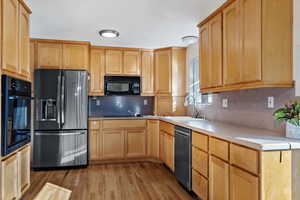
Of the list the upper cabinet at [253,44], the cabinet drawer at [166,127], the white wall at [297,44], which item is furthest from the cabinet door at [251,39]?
the cabinet drawer at [166,127]

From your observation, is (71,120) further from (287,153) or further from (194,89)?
(287,153)

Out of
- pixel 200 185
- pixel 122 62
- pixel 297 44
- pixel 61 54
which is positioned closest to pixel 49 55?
pixel 61 54

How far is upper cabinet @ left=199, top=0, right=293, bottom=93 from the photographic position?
189 cm

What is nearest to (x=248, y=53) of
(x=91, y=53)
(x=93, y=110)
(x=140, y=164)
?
(x=140, y=164)

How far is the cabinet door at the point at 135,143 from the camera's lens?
4234mm

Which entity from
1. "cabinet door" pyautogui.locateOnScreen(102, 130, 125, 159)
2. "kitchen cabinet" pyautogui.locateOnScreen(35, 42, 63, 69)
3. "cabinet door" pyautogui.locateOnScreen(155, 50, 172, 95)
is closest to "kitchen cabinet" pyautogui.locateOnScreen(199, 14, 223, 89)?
"cabinet door" pyautogui.locateOnScreen(155, 50, 172, 95)

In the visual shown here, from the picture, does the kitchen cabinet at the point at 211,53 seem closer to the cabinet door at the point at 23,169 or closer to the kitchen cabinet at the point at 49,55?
the cabinet door at the point at 23,169

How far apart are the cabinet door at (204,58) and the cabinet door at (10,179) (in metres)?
2.42

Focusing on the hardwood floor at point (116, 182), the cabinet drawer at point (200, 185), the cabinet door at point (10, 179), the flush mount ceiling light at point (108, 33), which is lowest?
the hardwood floor at point (116, 182)

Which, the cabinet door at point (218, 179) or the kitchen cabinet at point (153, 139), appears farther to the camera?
the kitchen cabinet at point (153, 139)

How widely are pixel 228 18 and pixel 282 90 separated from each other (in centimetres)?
97

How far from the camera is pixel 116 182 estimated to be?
10.5ft

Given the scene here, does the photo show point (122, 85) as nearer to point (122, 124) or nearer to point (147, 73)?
point (147, 73)

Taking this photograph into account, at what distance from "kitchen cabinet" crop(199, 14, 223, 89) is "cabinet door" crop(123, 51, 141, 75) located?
183cm
